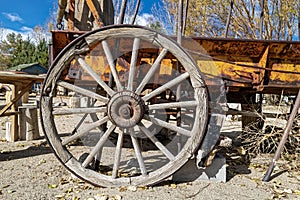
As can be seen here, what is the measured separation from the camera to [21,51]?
24.7 meters

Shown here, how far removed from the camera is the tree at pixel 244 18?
447 inches

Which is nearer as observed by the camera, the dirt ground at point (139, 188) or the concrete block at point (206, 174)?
the dirt ground at point (139, 188)

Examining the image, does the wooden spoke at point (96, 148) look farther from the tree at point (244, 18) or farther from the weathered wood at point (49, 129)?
the tree at point (244, 18)

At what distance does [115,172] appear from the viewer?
249 cm

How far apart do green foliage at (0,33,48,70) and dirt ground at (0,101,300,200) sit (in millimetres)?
20329

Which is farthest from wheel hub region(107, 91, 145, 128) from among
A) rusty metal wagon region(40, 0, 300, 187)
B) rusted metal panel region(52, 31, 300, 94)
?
rusted metal panel region(52, 31, 300, 94)

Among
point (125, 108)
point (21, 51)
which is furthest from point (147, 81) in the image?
point (21, 51)

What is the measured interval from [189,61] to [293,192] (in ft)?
4.93

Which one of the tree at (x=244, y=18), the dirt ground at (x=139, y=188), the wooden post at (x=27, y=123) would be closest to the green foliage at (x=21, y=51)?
the tree at (x=244, y=18)

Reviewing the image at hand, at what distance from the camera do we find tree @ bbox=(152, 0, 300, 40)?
1134cm

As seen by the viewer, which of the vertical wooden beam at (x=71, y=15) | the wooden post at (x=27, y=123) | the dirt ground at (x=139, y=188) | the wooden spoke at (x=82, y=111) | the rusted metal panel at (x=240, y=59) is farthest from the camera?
the wooden post at (x=27, y=123)

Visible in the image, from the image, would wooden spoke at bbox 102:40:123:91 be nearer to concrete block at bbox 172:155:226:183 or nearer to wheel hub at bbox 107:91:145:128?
wheel hub at bbox 107:91:145:128

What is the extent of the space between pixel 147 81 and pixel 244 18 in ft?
35.1

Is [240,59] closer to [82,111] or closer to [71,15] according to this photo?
[82,111]
